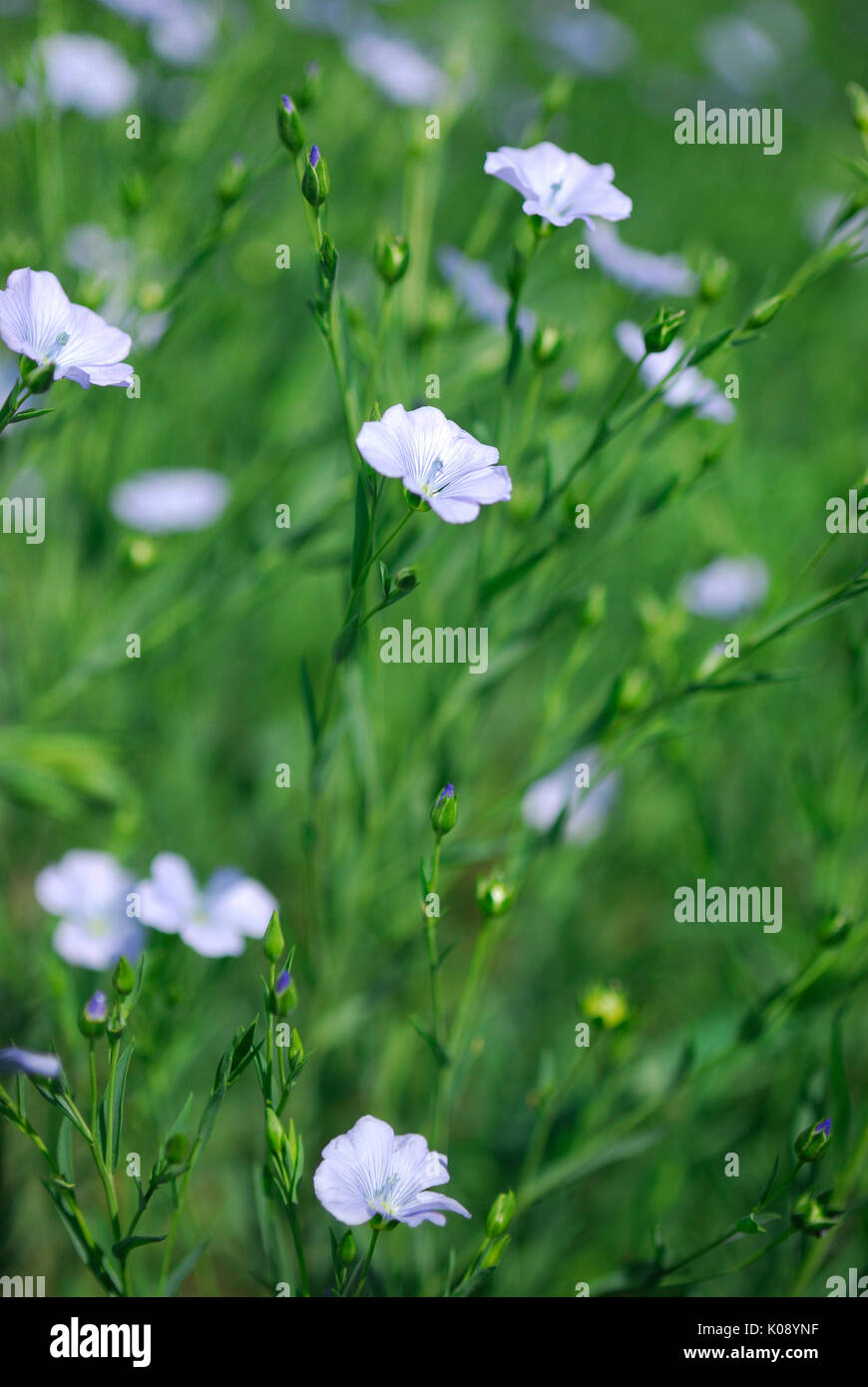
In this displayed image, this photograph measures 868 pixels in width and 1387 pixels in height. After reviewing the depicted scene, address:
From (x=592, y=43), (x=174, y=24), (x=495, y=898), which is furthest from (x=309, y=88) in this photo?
(x=592, y=43)

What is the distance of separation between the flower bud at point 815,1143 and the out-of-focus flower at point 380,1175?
0.37m

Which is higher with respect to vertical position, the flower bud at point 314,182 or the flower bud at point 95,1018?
the flower bud at point 314,182

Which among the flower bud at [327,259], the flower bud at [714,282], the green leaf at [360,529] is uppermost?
the flower bud at [714,282]

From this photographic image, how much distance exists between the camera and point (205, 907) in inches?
59.1

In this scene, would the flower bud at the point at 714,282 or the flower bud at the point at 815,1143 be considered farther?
the flower bud at the point at 714,282

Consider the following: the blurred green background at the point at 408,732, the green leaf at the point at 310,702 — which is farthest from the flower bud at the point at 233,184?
the green leaf at the point at 310,702

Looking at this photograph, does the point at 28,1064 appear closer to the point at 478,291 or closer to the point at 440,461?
the point at 440,461

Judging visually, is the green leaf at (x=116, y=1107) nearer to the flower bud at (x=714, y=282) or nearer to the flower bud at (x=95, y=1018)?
the flower bud at (x=95, y=1018)

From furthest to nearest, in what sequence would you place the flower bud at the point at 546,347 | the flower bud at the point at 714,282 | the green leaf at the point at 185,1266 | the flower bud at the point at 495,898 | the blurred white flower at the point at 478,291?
the blurred white flower at the point at 478,291 → the flower bud at the point at 714,282 → the flower bud at the point at 546,347 → the flower bud at the point at 495,898 → the green leaf at the point at 185,1266

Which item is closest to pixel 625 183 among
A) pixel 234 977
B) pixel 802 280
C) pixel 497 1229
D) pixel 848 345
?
pixel 848 345

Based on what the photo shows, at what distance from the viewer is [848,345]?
127 inches

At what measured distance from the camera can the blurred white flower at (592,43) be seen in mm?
3783

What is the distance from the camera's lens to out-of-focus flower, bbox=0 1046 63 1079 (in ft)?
3.37
